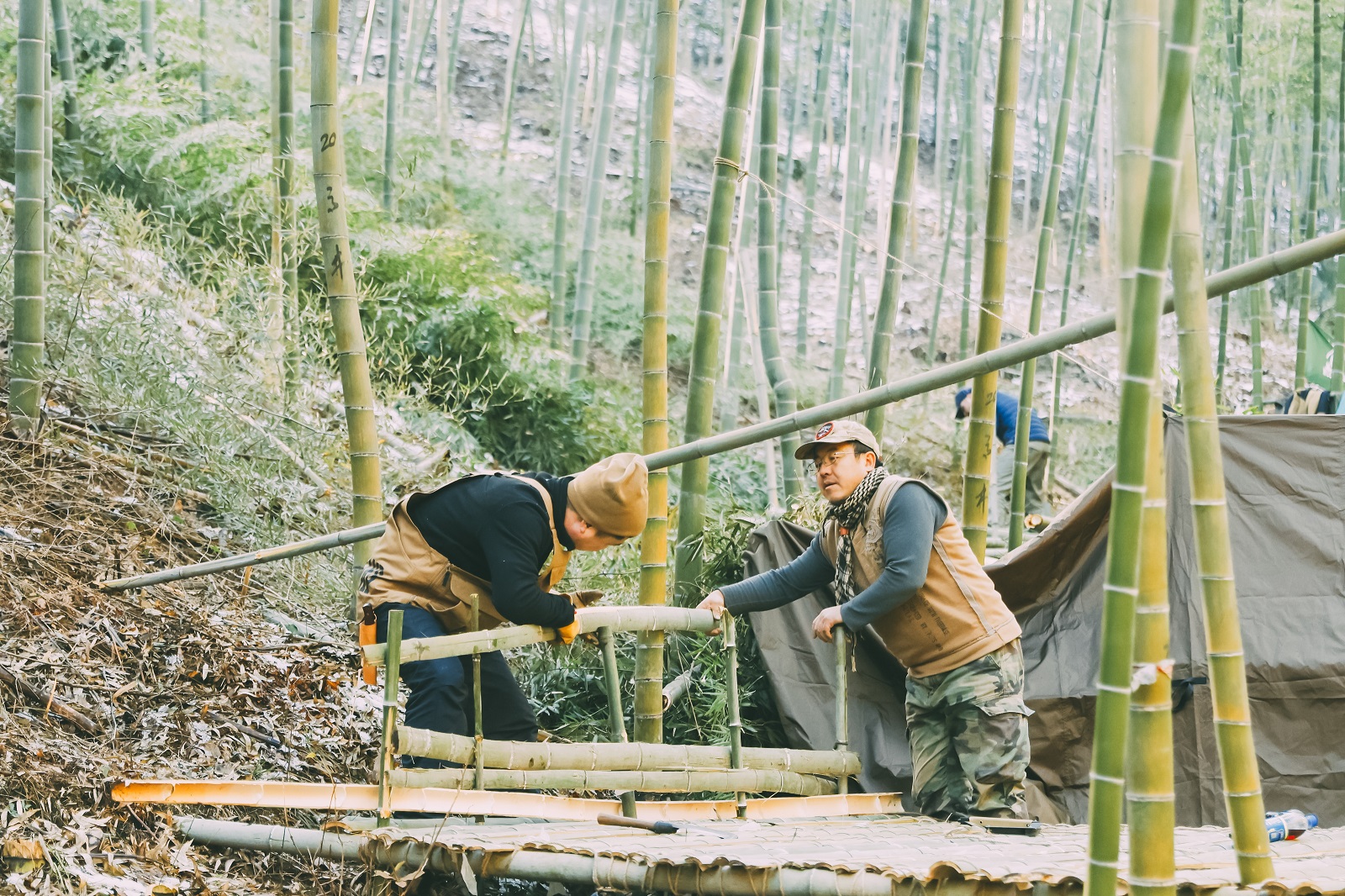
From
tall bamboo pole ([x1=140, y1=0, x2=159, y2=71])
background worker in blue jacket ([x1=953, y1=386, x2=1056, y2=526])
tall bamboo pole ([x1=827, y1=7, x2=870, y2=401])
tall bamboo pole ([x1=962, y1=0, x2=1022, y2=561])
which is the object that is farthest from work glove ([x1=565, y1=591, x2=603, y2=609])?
tall bamboo pole ([x1=140, y1=0, x2=159, y2=71])

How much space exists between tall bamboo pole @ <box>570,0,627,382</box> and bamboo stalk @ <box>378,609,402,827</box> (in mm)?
5196

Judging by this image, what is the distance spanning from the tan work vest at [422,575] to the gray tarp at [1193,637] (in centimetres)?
142

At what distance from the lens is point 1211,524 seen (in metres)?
1.82

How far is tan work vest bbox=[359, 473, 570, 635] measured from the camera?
112 inches

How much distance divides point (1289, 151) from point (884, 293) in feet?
38.5

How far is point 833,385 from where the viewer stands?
24.8 feet

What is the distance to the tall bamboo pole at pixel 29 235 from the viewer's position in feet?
13.3

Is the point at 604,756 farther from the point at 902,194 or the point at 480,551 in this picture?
the point at 902,194

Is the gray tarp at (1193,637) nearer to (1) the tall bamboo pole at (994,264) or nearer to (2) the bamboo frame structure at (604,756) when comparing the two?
(1) the tall bamboo pole at (994,264)

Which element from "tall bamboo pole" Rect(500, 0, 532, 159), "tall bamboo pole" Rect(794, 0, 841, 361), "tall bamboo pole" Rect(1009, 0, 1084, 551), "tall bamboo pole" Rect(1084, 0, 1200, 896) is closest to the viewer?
"tall bamboo pole" Rect(1084, 0, 1200, 896)

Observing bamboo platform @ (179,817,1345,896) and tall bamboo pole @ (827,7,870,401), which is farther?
tall bamboo pole @ (827,7,870,401)

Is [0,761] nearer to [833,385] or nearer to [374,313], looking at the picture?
[374,313]

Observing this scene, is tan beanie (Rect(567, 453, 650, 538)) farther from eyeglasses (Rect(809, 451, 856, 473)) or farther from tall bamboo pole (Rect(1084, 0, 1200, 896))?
tall bamboo pole (Rect(1084, 0, 1200, 896))

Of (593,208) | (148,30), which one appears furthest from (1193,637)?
(148,30)
